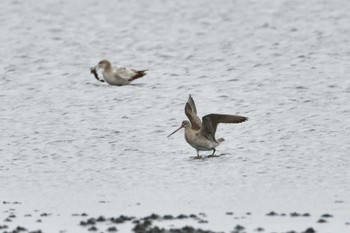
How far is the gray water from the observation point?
11883 mm

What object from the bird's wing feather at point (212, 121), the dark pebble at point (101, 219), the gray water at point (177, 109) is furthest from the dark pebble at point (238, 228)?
the bird's wing feather at point (212, 121)

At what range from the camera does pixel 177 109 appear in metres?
17.7

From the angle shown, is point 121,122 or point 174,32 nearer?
point 121,122

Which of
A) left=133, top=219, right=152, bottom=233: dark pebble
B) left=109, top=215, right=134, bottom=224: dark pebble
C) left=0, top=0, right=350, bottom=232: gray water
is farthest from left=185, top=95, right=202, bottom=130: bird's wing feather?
left=133, top=219, right=152, bottom=233: dark pebble

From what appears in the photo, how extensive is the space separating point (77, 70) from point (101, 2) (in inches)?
419

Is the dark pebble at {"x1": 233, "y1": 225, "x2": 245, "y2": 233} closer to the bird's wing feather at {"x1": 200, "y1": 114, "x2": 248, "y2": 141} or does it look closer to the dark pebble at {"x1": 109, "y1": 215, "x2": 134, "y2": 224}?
the dark pebble at {"x1": 109, "y1": 215, "x2": 134, "y2": 224}

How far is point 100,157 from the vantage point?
47.1 feet

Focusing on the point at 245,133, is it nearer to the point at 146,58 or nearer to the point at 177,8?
the point at 146,58

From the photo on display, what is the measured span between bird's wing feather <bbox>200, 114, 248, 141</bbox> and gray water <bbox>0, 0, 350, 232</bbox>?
44 centimetres

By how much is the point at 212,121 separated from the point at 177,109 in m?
3.28

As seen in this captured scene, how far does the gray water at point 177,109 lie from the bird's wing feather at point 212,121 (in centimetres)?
44

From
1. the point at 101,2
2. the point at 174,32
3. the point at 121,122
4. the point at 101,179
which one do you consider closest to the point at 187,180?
the point at 101,179

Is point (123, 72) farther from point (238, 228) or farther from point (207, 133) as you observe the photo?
point (238, 228)

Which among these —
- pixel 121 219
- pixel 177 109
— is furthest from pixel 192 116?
pixel 121 219
